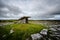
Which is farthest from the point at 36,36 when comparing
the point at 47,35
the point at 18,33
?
the point at 18,33

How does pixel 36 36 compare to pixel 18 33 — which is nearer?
pixel 36 36

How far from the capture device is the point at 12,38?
9.42 ft

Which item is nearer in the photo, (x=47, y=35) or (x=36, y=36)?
(x=36, y=36)

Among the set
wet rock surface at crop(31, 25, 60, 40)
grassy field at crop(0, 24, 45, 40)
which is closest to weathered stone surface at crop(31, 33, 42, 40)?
wet rock surface at crop(31, 25, 60, 40)

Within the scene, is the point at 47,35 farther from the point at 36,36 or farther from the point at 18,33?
the point at 18,33

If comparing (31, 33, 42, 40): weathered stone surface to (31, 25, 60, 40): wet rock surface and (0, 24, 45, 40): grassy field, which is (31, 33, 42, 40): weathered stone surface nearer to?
(31, 25, 60, 40): wet rock surface

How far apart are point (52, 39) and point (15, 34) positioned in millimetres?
1479

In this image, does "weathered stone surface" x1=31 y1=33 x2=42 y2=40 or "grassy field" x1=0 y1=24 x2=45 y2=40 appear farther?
"grassy field" x1=0 y1=24 x2=45 y2=40

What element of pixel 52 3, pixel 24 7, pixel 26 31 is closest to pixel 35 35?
pixel 26 31

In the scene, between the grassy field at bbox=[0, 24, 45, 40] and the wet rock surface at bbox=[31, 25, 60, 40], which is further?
the grassy field at bbox=[0, 24, 45, 40]

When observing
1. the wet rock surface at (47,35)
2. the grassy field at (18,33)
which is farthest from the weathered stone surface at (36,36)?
the grassy field at (18,33)

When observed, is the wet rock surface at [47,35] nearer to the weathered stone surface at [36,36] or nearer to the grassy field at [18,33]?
the weathered stone surface at [36,36]

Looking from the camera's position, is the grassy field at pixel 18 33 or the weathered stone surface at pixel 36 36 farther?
the grassy field at pixel 18 33

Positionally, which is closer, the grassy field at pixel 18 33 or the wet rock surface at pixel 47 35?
the wet rock surface at pixel 47 35
